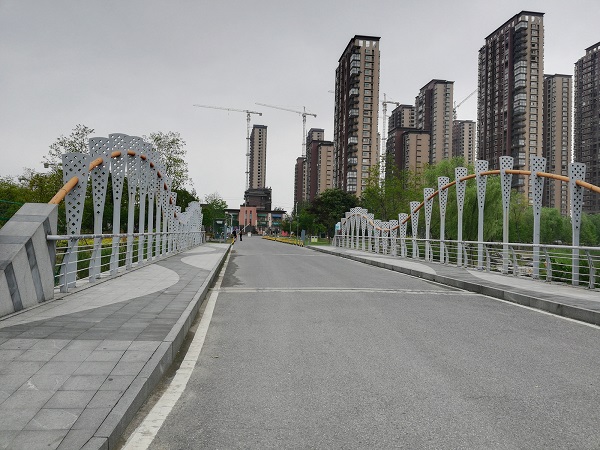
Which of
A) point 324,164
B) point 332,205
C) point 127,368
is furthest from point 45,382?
point 324,164

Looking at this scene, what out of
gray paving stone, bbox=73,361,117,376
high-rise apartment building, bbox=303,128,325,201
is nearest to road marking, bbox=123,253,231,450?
gray paving stone, bbox=73,361,117,376

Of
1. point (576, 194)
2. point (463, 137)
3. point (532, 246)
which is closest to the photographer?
point (576, 194)

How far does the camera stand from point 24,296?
312 inches

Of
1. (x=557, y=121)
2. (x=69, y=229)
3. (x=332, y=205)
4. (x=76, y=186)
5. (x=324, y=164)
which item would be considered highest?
(x=557, y=121)

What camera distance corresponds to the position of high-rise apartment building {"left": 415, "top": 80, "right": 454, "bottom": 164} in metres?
126

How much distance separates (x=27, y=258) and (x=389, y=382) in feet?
19.0

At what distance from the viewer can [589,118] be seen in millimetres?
88875

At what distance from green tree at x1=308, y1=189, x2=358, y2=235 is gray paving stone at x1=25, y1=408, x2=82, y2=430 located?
92064 mm

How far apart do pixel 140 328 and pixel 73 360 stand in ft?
5.42

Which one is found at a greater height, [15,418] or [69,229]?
[69,229]

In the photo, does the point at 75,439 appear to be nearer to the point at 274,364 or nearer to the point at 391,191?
the point at 274,364

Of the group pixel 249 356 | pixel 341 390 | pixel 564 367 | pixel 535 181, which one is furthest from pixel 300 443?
pixel 535 181

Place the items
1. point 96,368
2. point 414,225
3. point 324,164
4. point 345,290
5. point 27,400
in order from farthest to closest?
1. point 324,164
2. point 414,225
3. point 345,290
4. point 96,368
5. point 27,400

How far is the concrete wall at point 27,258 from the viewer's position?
24.2 feet
